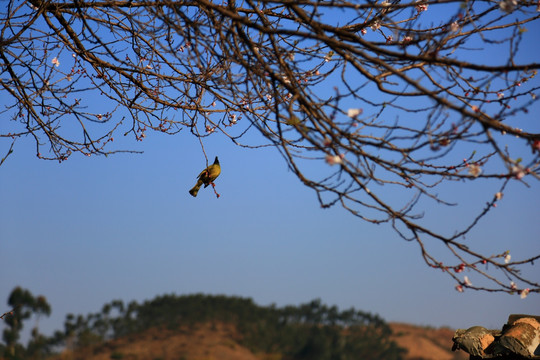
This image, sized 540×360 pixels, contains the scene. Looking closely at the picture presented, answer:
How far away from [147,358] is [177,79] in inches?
854

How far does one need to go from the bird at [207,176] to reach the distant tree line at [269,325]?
22.3 m

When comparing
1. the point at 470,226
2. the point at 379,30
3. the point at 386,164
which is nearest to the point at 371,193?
the point at 386,164

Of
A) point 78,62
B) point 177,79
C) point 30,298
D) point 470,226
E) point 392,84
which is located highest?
point 30,298

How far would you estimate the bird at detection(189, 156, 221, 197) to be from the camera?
461cm

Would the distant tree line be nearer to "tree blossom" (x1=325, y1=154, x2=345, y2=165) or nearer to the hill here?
the hill

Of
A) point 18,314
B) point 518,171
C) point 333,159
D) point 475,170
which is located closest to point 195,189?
point 333,159

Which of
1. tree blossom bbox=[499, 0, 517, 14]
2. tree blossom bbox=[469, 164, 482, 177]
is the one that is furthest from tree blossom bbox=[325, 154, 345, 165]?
tree blossom bbox=[499, 0, 517, 14]

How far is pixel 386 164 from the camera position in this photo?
3.34m

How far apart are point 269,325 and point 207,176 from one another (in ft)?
80.4

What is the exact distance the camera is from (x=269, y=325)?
28.1m

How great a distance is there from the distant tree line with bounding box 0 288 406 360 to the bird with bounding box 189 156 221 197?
2228 centimetres

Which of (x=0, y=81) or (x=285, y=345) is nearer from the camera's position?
(x=0, y=81)

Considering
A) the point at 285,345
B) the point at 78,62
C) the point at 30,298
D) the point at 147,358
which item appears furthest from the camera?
the point at 285,345

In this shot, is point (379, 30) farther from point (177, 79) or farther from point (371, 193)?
point (371, 193)
